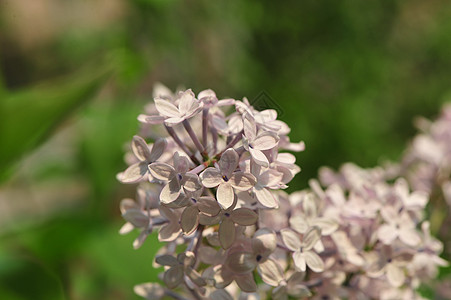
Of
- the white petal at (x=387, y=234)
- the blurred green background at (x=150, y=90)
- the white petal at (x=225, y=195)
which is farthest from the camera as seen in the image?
the blurred green background at (x=150, y=90)

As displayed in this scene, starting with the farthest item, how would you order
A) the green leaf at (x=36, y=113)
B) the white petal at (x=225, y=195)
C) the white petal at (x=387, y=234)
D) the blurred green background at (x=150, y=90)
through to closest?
the blurred green background at (x=150, y=90) < the green leaf at (x=36, y=113) < the white petal at (x=387, y=234) < the white petal at (x=225, y=195)

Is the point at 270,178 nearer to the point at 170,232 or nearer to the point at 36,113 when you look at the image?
the point at 170,232

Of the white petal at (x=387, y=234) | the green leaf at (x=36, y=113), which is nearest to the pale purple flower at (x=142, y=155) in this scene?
the white petal at (x=387, y=234)

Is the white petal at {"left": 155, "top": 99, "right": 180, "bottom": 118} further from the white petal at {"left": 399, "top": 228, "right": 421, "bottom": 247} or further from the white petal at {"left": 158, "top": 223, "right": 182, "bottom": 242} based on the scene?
the white petal at {"left": 399, "top": 228, "right": 421, "bottom": 247}

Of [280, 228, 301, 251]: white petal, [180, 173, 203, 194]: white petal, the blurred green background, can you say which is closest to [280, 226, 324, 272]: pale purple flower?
[280, 228, 301, 251]: white petal

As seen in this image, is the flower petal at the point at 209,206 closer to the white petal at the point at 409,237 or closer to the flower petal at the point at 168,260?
the flower petal at the point at 168,260
